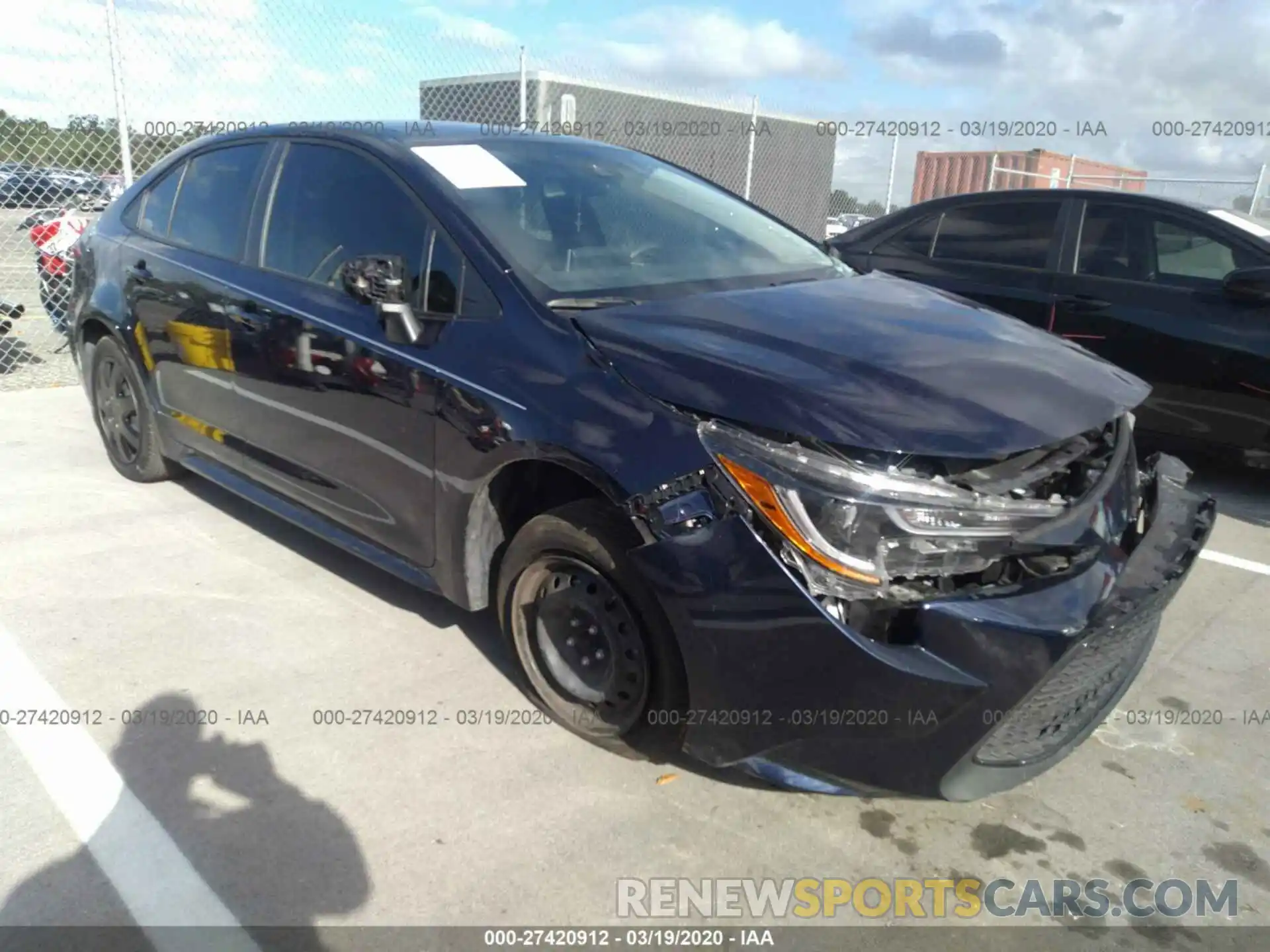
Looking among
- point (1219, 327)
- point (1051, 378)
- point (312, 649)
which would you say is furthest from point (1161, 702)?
point (312, 649)

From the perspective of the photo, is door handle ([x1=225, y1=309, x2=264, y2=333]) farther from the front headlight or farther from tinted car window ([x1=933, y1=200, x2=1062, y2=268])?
tinted car window ([x1=933, y1=200, x2=1062, y2=268])

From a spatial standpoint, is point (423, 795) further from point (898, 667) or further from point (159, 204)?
point (159, 204)

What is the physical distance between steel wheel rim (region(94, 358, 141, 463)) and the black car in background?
4.51 m

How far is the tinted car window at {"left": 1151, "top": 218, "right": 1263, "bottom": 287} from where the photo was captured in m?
4.86

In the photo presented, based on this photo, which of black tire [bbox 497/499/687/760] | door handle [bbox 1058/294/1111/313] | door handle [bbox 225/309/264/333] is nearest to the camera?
black tire [bbox 497/499/687/760]

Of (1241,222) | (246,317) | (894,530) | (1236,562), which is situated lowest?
(1236,562)

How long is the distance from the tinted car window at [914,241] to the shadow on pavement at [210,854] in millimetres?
4808

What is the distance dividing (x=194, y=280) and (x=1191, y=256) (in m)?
4.90

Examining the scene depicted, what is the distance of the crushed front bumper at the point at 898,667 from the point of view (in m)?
1.98

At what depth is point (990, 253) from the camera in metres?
5.64

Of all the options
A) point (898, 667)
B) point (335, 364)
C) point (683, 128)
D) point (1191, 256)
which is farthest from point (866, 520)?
point (683, 128)

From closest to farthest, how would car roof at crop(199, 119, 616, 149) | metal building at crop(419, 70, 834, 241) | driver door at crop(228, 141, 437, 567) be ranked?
driver door at crop(228, 141, 437, 567) < car roof at crop(199, 119, 616, 149) < metal building at crop(419, 70, 834, 241)

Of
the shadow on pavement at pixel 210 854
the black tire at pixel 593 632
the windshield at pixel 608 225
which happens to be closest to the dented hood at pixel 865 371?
the windshield at pixel 608 225

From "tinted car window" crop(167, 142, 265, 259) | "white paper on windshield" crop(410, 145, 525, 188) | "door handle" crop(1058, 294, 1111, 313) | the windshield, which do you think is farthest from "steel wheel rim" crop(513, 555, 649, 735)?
"door handle" crop(1058, 294, 1111, 313)
